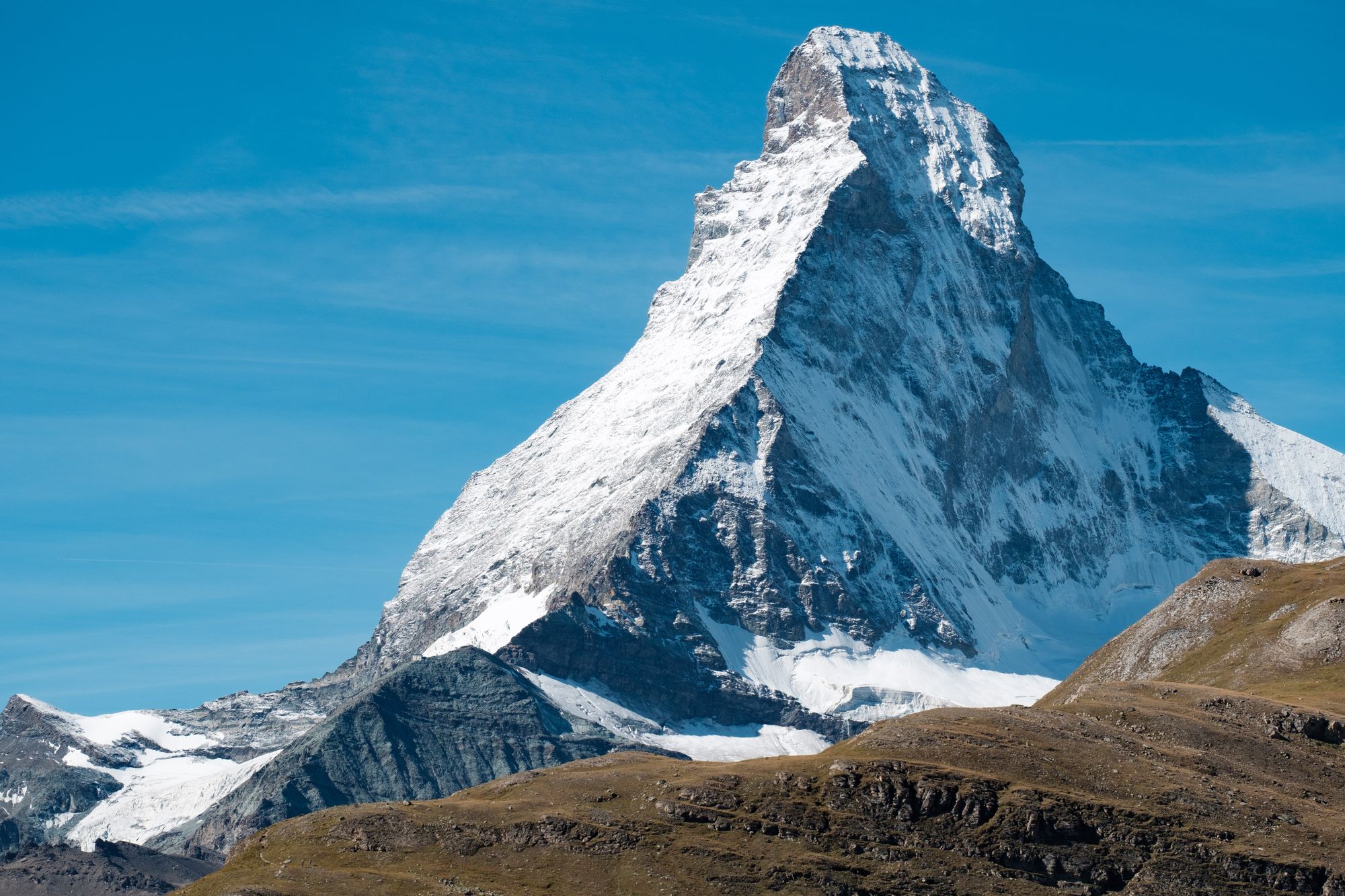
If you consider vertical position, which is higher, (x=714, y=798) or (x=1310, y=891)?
(x=714, y=798)

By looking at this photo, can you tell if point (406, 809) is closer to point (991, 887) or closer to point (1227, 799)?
point (991, 887)

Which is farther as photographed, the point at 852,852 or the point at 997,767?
the point at 997,767

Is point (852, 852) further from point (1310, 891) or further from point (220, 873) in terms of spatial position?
point (220, 873)

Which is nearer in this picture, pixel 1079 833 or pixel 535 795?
pixel 1079 833

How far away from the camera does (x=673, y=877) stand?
17912 centimetres

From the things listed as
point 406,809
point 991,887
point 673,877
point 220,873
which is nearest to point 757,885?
point 673,877

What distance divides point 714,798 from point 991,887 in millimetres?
27586

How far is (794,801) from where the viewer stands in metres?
191

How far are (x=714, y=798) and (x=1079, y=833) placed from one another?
32.9m

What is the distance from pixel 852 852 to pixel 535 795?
33.2 m

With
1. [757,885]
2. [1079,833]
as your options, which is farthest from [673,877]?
[1079,833]

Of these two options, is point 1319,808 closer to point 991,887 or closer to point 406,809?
point 991,887

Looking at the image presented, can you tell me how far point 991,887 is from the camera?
17800 centimetres

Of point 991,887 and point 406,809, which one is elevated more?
point 406,809
